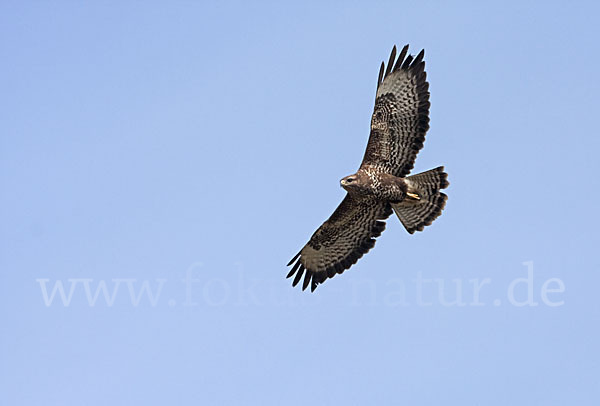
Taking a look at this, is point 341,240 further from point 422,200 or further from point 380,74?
point 380,74

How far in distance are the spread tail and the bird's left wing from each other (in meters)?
0.49

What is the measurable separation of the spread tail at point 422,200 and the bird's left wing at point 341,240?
49 cm

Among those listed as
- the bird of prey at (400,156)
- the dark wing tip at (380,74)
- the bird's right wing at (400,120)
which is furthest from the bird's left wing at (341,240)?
the dark wing tip at (380,74)

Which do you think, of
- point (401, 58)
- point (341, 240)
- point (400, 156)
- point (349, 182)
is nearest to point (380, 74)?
point (401, 58)

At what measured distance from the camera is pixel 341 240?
715 inches

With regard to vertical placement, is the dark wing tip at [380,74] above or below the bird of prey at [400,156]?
above

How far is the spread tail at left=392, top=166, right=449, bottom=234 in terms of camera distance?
55.7ft

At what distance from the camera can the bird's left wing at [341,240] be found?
1770cm

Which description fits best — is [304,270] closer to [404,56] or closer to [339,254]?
[339,254]

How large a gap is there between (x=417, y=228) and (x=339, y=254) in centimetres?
169

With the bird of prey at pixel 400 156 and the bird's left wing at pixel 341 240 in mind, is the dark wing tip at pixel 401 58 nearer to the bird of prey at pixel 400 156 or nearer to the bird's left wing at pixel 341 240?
the bird of prey at pixel 400 156

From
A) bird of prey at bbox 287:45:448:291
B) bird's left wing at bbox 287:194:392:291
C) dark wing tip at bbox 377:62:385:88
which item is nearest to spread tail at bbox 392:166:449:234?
bird of prey at bbox 287:45:448:291

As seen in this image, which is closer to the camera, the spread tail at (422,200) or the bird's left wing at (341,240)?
the spread tail at (422,200)

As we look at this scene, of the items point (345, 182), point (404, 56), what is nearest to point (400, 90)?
point (404, 56)
